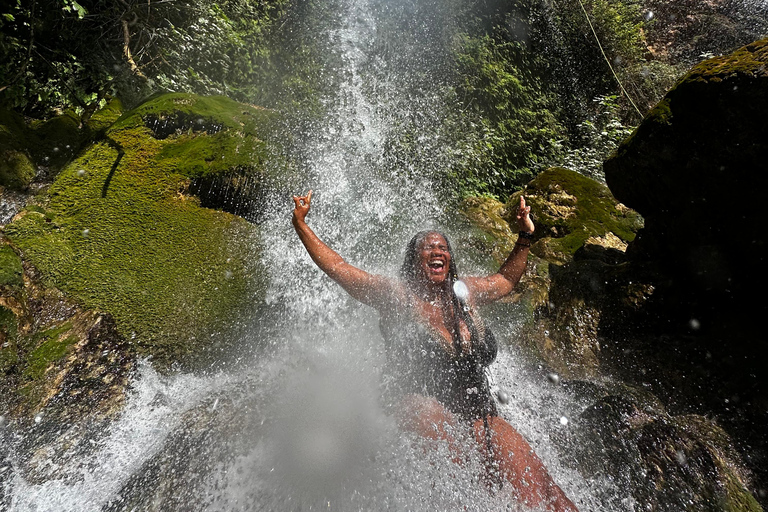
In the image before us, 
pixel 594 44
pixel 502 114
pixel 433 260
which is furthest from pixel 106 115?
A: pixel 594 44

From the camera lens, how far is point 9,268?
9.20ft

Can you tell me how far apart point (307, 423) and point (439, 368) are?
1.09 meters

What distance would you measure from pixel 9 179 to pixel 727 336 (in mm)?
6891

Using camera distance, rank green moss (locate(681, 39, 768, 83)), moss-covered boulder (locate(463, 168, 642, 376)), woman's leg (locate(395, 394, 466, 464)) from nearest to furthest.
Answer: woman's leg (locate(395, 394, 466, 464))
green moss (locate(681, 39, 768, 83))
moss-covered boulder (locate(463, 168, 642, 376))

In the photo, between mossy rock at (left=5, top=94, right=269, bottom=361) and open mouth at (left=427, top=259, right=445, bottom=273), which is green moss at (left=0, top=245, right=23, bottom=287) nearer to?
mossy rock at (left=5, top=94, right=269, bottom=361)

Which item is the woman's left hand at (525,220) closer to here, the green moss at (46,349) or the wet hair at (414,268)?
the wet hair at (414,268)

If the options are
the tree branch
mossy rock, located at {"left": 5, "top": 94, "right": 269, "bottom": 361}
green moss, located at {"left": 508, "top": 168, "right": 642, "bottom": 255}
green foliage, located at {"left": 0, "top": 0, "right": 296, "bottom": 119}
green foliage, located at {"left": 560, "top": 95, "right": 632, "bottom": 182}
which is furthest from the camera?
green foliage, located at {"left": 560, "top": 95, "right": 632, "bottom": 182}

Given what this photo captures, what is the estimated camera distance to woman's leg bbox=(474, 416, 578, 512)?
7.30 ft

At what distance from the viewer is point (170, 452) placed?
246 centimetres

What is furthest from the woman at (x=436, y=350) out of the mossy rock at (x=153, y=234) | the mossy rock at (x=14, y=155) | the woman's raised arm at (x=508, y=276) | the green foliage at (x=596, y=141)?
the green foliage at (x=596, y=141)

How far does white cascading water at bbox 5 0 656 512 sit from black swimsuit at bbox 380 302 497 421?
334 millimetres

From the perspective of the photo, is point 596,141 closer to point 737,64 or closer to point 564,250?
point 564,250

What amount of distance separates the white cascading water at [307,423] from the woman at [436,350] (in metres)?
0.19

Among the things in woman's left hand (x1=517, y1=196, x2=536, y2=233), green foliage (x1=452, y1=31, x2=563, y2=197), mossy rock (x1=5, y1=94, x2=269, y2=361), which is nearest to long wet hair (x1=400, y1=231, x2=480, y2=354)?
woman's left hand (x1=517, y1=196, x2=536, y2=233)
